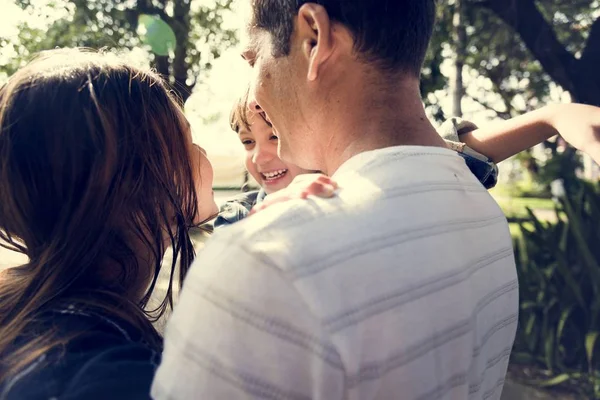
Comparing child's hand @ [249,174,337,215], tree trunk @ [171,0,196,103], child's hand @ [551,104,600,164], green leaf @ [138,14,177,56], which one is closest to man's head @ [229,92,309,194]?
child's hand @ [551,104,600,164]

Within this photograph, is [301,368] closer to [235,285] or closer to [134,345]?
[235,285]

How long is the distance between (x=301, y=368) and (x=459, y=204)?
452 mm

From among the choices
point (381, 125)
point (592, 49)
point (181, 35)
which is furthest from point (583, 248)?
point (181, 35)

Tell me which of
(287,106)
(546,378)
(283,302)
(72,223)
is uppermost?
(287,106)

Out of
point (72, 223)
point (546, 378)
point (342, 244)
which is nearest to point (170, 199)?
point (72, 223)

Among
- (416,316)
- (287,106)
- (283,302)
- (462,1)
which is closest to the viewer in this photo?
(283,302)

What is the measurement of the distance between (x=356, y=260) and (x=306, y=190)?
163 millimetres

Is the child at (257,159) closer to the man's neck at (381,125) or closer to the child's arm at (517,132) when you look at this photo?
the child's arm at (517,132)

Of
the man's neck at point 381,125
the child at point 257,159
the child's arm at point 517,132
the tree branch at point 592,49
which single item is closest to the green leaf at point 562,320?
the tree branch at point 592,49

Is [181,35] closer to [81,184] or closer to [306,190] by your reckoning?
[81,184]

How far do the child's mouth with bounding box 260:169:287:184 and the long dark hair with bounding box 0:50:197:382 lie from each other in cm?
153

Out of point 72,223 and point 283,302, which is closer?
point 283,302

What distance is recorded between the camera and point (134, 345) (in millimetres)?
1075

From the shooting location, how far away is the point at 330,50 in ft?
4.10
